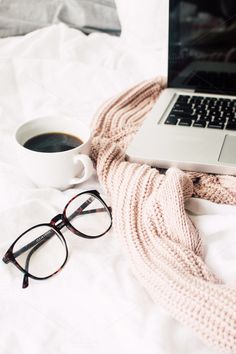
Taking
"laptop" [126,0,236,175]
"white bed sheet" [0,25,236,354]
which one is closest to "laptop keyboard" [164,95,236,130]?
"laptop" [126,0,236,175]

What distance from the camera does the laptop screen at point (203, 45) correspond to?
2.01 feet

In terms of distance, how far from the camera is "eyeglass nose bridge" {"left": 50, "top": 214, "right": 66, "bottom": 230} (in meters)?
0.44

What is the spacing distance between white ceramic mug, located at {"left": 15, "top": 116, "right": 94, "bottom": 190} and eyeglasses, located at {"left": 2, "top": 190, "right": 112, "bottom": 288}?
28mm

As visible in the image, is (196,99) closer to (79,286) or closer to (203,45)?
(203,45)

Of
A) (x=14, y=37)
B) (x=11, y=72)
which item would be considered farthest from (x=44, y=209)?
(x=14, y=37)

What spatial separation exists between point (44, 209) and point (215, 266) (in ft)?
0.62

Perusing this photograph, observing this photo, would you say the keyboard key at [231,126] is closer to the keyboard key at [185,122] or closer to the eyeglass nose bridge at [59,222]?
the keyboard key at [185,122]

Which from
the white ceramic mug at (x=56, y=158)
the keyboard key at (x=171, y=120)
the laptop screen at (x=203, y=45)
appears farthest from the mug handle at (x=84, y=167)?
the laptop screen at (x=203, y=45)

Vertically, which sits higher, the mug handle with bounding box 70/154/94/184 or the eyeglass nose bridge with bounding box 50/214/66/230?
the mug handle with bounding box 70/154/94/184

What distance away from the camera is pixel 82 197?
490 mm

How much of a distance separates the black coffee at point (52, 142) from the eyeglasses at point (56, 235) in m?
0.06

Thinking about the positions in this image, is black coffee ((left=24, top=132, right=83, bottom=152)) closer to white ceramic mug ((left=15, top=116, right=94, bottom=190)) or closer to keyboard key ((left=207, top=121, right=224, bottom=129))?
white ceramic mug ((left=15, top=116, right=94, bottom=190))

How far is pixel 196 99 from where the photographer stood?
0.63 metres

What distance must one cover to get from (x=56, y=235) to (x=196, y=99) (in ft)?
1.01
